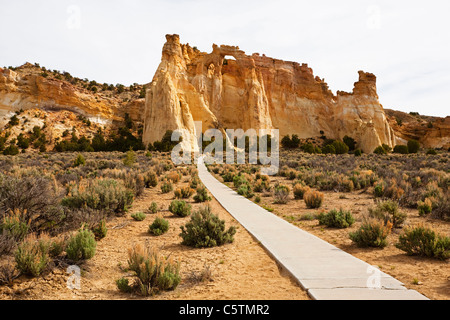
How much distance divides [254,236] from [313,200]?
446 centimetres

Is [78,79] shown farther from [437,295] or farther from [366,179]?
[437,295]

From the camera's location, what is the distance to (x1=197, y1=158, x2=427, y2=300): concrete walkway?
390cm

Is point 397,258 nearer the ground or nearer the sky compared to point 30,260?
nearer the ground

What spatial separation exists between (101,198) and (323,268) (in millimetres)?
6660

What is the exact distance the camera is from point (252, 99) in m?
60.1

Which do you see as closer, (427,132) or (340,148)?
(340,148)

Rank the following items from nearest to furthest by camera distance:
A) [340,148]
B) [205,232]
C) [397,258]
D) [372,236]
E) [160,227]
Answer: [397,258] → [372,236] → [205,232] → [160,227] → [340,148]

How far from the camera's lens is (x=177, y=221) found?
880cm

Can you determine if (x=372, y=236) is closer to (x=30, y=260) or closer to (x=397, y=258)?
(x=397, y=258)

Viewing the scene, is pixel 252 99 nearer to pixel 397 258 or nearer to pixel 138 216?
pixel 138 216

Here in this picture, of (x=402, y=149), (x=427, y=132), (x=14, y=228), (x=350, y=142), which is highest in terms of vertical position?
(x=427, y=132)

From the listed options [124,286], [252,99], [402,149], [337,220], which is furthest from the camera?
[252,99]

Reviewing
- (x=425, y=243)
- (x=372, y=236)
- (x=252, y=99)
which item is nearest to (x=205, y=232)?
(x=372, y=236)

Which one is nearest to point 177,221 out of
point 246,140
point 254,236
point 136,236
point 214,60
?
point 136,236
